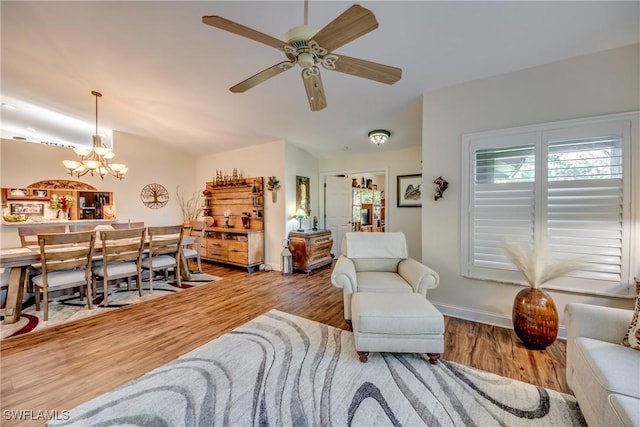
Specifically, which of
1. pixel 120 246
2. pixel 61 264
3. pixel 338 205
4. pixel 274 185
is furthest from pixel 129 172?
pixel 338 205

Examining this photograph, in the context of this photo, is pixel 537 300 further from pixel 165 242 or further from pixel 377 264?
pixel 165 242

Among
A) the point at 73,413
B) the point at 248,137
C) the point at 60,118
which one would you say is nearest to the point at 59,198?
the point at 60,118

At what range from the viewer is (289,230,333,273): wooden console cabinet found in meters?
4.63

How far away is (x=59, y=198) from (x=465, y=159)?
7.26m

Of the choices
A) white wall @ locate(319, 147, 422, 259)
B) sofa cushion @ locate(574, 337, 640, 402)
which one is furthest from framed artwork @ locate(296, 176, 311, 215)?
sofa cushion @ locate(574, 337, 640, 402)

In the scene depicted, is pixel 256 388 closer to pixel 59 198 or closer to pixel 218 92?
pixel 218 92

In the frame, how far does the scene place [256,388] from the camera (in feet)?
5.44

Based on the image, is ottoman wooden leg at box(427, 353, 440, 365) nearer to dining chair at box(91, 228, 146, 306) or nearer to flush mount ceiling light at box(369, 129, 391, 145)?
flush mount ceiling light at box(369, 129, 391, 145)

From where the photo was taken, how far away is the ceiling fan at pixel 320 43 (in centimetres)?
125

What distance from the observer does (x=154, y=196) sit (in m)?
5.76

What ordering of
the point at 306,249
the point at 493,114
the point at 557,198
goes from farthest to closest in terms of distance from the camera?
the point at 306,249 → the point at 493,114 → the point at 557,198

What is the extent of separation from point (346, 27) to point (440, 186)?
208cm

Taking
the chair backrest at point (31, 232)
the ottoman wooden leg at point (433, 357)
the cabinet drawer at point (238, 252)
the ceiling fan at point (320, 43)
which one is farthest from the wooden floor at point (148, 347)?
the ceiling fan at point (320, 43)

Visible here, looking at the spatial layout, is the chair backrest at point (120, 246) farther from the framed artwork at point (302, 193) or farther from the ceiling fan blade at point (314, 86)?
the ceiling fan blade at point (314, 86)
